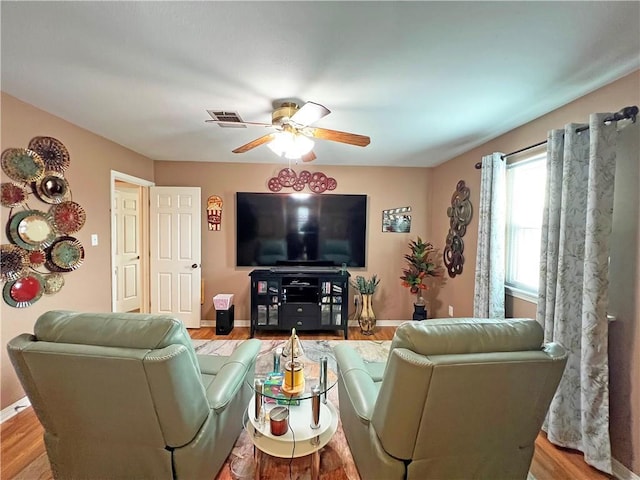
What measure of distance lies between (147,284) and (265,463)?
330 centimetres

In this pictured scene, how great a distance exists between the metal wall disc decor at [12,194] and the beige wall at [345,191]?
205cm

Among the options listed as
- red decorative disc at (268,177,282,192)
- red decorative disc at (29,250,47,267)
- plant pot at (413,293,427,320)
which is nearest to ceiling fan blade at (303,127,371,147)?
red decorative disc at (268,177,282,192)

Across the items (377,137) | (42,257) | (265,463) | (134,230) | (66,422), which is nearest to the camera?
(66,422)

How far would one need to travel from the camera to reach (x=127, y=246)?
15.7 ft

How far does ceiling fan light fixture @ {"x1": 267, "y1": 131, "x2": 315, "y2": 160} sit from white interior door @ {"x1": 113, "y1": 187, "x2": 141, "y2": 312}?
3.38m

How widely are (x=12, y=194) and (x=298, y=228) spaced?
2889mm

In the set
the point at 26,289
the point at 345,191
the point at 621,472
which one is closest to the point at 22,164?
the point at 26,289

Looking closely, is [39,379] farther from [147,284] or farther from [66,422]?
[147,284]

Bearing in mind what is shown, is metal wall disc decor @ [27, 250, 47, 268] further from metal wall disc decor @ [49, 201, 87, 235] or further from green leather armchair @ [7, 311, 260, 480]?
green leather armchair @ [7, 311, 260, 480]

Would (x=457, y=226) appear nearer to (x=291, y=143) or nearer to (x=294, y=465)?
(x=291, y=143)

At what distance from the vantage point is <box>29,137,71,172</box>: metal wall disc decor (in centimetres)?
239

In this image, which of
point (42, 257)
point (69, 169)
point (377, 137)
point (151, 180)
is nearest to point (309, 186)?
point (377, 137)

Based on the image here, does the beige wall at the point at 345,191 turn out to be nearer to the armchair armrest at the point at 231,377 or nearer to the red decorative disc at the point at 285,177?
the red decorative disc at the point at 285,177

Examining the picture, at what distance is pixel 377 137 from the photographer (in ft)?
10.0
